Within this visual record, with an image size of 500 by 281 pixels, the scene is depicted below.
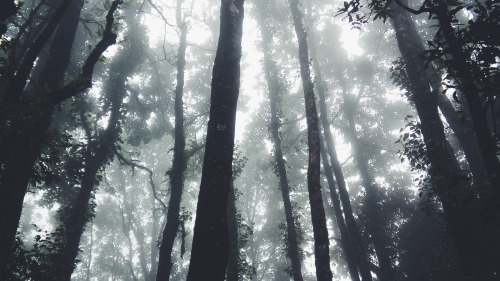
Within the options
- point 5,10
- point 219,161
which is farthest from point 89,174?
point 219,161

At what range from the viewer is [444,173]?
6.54 meters

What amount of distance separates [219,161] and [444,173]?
16.9 ft

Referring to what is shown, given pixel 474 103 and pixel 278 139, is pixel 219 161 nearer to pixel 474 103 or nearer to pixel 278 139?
pixel 474 103

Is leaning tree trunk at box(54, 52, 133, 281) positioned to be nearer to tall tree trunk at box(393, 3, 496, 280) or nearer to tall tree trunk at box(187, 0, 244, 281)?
tall tree trunk at box(187, 0, 244, 281)

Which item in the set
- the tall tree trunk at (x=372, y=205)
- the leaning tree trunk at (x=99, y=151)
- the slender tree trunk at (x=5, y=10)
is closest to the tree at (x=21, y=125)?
the slender tree trunk at (x=5, y=10)

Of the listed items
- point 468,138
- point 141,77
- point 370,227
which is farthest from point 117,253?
point 468,138

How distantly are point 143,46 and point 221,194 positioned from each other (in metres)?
19.7

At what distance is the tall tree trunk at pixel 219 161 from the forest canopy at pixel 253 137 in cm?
2

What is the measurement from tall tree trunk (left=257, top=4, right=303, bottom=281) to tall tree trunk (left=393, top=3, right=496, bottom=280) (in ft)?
23.7

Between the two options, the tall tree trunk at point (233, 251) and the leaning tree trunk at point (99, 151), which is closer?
the tall tree trunk at point (233, 251)

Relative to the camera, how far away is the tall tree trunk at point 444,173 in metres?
7.40

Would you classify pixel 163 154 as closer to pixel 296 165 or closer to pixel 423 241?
pixel 296 165

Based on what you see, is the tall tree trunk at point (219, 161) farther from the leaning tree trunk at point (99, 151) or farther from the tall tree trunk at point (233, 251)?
the leaning tree trunk at point (99, 151)

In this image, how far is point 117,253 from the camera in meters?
42.5
